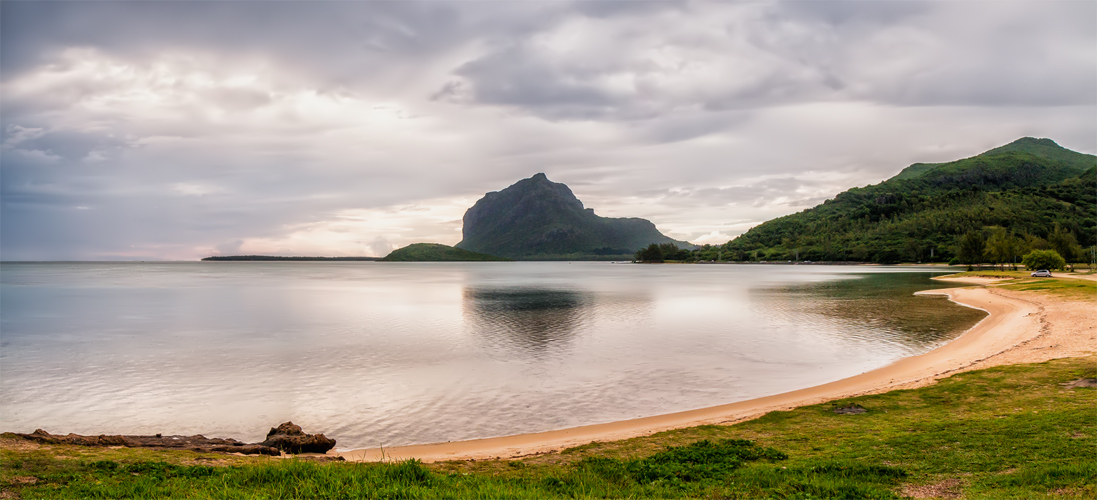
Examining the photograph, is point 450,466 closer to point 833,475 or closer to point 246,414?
point 833,475

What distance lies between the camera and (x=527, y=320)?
1845 inches

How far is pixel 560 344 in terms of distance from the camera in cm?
3359

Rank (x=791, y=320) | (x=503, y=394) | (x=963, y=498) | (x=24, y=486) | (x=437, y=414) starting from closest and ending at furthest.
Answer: (x=963, y=498), (x=24, y=486), (x=437, y=414), (x=503, y=394), (x=791, y=320)

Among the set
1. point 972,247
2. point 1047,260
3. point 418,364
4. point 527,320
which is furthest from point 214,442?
point 972,247

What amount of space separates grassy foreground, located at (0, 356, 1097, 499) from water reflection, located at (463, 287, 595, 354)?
761 inches

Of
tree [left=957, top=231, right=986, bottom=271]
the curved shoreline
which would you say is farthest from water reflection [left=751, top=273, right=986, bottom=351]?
tree [left=957, top=231, right=986, bottom=271]

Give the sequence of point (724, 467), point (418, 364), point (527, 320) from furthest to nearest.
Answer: point (527, 320), point (418, 364), point (724, 467)

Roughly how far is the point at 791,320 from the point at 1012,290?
3812 cm

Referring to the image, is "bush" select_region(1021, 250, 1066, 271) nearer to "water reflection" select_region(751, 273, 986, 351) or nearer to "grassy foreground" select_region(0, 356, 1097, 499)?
"water reflection" select_region(751, 273, 986, 351)

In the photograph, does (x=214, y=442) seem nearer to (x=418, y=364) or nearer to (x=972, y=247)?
(x=418, y=364)

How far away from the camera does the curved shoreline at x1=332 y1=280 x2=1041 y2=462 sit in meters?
14.2

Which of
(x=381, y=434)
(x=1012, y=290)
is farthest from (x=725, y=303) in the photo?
(x=381, y=434)

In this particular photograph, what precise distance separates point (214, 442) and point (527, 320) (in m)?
33.6

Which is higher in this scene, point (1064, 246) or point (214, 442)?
point (1064, 246)
